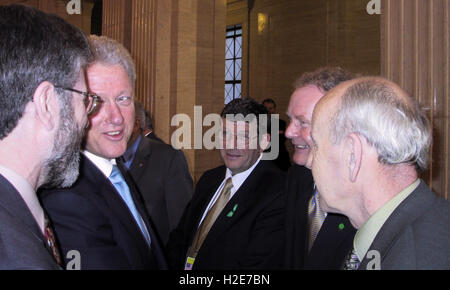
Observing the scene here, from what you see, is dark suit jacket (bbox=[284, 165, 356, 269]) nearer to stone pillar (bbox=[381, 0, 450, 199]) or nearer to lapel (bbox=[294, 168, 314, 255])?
lapel (bbox=[294, 168, 314, 255])

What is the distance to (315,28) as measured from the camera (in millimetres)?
11453

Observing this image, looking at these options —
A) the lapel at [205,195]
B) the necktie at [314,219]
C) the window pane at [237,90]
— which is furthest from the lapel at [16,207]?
the window pane at [237,90]

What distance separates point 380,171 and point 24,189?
1.23 metres

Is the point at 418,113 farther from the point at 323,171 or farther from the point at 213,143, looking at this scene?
the point at 213,143

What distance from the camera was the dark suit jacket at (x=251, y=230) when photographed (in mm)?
2445

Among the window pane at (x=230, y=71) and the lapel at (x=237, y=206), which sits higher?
the window pane at (x=230, y=71)

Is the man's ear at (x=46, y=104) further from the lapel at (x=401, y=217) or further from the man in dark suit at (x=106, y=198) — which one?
the lapel at (x=401, y=217)

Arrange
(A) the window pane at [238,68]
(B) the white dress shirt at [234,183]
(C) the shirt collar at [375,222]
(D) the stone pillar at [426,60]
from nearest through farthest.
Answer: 1. (C) the shirt collar at [375,222]
2. (D) the stone pillar at [426,60]
3. (B) the white dress shirt at [234,183]
4. (A) the window pane at [238,68]

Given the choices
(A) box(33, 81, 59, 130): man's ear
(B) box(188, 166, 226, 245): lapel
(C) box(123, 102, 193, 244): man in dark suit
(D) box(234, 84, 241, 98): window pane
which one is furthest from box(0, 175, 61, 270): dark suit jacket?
(D) box(234, 84, 241, 98): window pane

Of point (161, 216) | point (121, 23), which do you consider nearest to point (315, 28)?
point (121, 23)

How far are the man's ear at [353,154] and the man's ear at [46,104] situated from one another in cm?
106

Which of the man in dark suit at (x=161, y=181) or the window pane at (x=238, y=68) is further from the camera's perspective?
the window pane at (x=238, y=68)

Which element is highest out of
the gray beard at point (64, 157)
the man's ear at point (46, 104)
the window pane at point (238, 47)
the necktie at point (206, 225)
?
the window pane at point (238, 47)

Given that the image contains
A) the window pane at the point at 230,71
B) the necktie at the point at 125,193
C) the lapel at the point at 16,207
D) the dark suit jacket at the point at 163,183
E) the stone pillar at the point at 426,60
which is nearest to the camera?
the lapel at the point at 16,207
